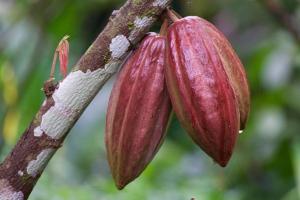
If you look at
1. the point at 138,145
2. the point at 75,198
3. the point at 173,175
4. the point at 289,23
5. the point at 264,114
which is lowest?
the point at 264,114

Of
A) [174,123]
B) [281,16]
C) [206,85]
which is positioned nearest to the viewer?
[206,85]

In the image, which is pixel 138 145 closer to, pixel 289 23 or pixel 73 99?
pixel 73 99

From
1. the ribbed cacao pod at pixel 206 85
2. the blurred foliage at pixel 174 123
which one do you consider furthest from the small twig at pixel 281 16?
the ribbed cacao pod at pixel 206 85

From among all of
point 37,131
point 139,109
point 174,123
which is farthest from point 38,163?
point 174,123

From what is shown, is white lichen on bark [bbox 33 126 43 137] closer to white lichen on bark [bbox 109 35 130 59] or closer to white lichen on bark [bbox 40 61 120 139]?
white lichen on bark [bbox 40 61 120 139]

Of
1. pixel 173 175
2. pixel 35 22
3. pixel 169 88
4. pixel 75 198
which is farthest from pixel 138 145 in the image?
pixel 35 22

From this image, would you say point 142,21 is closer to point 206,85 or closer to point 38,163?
point 206,85
